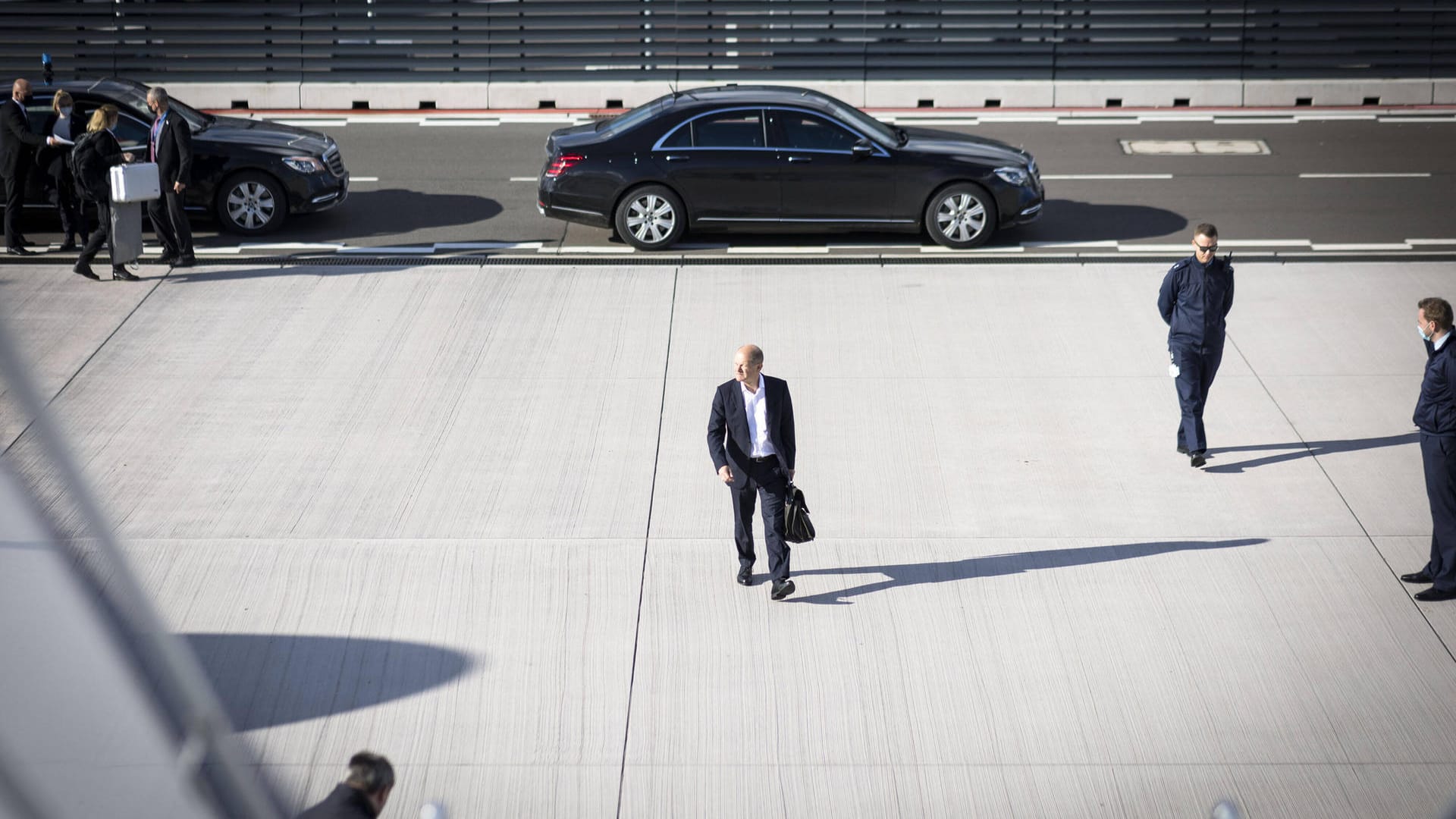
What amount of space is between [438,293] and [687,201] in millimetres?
2781

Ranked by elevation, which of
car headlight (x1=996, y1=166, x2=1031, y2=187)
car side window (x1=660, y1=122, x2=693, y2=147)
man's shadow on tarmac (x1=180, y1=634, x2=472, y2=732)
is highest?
car side window (x1=660, y1=122, x2=693, y2=147)

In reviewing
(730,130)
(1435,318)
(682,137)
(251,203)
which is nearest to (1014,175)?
(730,130)

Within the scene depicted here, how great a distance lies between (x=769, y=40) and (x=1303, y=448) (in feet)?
44.4

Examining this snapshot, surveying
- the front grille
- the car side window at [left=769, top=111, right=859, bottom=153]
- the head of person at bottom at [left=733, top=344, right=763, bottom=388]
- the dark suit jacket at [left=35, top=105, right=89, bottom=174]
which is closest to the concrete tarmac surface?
A: the head of person at bottom at [left=733, top=344, right=763, bottom=388]

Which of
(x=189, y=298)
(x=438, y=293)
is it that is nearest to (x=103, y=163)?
(x=189, y=298)

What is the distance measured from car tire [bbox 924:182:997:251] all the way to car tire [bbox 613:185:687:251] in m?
2.53

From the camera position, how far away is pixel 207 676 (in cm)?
→ 622

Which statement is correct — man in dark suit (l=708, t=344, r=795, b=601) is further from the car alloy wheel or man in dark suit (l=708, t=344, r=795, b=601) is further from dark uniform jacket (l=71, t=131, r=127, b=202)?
dark uniform jacket (l=71, t=131, r=127, b=202)

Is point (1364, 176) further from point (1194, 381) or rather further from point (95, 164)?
point (95, 164)

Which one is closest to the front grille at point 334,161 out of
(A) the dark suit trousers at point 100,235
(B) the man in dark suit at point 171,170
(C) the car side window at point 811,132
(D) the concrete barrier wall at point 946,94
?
(B) the man in dark suit at point 171,170

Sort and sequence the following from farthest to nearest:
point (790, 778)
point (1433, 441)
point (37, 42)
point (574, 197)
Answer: point (37, 42) < point (574, 197) < point (1433, 441) < point (790, 778)

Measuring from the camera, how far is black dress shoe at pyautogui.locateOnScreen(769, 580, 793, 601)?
22.8 feet

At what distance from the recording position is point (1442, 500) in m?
6.88

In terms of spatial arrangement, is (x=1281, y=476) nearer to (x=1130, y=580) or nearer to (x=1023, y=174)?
(x=1130, y=580)
